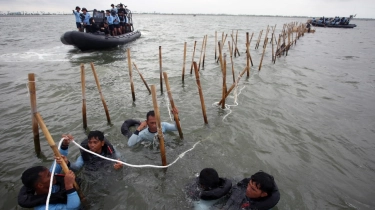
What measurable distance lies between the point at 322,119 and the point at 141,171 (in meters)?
6.46

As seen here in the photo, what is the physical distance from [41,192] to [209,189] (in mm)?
2731

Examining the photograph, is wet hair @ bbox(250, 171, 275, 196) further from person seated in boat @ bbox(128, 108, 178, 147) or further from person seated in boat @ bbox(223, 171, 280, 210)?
person seated in boat @ bbox(128, 108, 178, 147)

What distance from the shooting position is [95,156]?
4695 mm

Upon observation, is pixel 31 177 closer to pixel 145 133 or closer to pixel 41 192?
pixel 41 192

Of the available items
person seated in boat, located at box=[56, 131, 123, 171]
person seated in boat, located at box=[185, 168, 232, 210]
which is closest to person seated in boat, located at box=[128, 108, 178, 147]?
person seated in boat, located at box=[56, 131, 123, 171]

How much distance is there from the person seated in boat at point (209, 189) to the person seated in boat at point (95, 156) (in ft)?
6.32

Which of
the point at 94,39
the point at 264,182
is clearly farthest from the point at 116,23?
the point at 264,182

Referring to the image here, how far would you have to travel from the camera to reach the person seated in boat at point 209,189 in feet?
12.2

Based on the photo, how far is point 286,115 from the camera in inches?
308

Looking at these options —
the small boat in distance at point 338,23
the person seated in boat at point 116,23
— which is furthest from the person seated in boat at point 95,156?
the small boat in distance at point 338,23

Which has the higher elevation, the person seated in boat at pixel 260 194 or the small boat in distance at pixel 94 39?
the small boat in distance at pixel 94 39

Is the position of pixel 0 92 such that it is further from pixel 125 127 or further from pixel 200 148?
pixel 200 148

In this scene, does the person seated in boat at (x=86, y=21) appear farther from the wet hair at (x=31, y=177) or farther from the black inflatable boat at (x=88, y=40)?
the wet hair at (x=31, y=177)

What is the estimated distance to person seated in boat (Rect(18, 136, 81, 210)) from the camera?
314 centimetres
